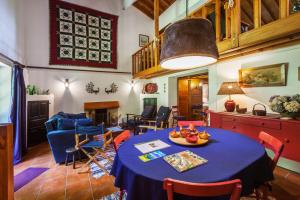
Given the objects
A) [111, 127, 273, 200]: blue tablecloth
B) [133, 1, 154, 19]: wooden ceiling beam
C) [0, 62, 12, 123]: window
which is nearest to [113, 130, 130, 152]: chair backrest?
[111, 127, 273, 200]: blue tablecloth

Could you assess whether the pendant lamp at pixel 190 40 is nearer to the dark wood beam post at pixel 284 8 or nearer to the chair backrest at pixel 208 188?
the chair backrest at pixel 208 188

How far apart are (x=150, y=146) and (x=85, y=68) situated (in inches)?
211

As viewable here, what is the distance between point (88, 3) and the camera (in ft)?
19.9

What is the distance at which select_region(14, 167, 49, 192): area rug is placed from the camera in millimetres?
2365

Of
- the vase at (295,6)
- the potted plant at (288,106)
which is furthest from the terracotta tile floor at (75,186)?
the vase at (295,6)

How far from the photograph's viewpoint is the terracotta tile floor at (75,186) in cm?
207

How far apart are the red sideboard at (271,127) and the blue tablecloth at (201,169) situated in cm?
119

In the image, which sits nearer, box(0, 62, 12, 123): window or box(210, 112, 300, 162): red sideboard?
box(210, 112, 300, 162): red sideboard

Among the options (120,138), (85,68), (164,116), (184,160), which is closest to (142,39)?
(85,68)

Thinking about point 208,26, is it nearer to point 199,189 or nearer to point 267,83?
point 199,189

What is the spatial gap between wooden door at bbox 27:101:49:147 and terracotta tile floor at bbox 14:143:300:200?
1.50 meters

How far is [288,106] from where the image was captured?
2.34 metres

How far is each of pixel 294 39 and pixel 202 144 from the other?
2.21 meters

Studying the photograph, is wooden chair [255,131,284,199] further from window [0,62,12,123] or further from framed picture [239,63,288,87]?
window [0,62,12,123]
